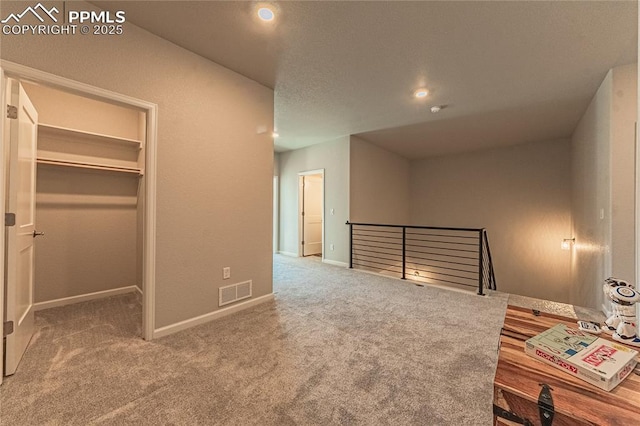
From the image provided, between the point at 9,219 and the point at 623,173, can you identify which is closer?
the point at 9,219

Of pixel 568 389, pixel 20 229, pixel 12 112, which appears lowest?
pixel 568 389

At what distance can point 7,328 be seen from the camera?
1.72 m

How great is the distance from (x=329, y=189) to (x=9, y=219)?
4466mm

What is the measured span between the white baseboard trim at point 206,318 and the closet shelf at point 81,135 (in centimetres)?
231

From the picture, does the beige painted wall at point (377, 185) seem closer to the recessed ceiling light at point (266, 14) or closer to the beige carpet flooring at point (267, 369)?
the beige carpet flooring at point (267, 369)

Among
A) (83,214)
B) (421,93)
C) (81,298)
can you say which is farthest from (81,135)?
(421,93)

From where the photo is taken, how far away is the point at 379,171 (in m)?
6.10

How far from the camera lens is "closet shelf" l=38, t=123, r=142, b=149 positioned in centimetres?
277

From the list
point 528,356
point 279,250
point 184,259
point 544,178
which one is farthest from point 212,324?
point 544,178

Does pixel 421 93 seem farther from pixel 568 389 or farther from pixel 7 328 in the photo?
pixel 7 328

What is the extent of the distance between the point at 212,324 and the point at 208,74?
2453 millimetres

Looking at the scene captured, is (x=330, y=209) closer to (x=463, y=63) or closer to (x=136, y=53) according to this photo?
(x=463, y=63)

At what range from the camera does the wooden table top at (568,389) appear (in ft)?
2.35

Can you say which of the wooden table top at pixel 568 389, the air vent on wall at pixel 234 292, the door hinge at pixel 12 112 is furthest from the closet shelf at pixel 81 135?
the wooden table top at pixel 568 389
